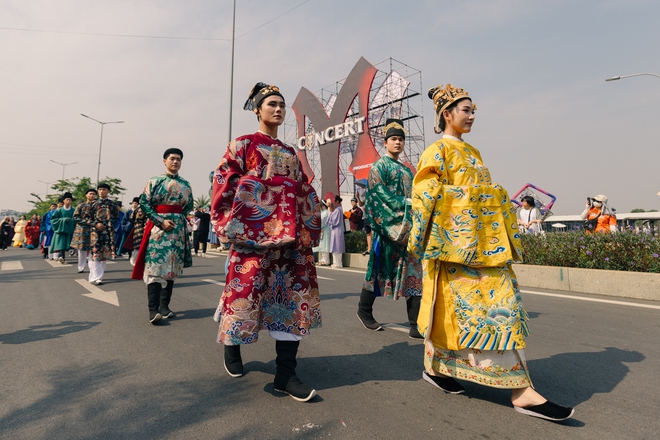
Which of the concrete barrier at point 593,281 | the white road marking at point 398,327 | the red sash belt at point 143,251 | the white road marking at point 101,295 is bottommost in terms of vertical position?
the white road marking at point 101,295

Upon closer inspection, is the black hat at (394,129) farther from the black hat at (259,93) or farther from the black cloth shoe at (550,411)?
the black cloth shoe at (550,411)

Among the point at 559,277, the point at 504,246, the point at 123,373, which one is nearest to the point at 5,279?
the point at 123,373

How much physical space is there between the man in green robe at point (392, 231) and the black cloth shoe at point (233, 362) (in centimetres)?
150

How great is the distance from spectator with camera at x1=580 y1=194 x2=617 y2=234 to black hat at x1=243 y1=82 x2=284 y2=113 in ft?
26.0

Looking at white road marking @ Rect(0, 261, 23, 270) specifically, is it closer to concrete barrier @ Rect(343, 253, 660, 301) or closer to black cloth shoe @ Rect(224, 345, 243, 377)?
black cloth shoe @ Rect(224, 345, 243, 377)

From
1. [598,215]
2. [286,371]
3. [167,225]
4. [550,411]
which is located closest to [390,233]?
[286,371]

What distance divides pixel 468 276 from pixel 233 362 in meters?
1.54

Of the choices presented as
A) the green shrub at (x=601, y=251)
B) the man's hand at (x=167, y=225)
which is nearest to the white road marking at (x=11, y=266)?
the man's hand at (x=167, y=225)

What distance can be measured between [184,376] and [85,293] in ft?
15.1

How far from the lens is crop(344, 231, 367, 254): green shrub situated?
1148 centimetres

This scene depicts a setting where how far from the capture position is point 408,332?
3.88 metres

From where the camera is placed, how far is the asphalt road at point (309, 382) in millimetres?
2004

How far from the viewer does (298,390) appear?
2318 mm

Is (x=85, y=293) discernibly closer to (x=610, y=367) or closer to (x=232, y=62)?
(x=610, y=367)
